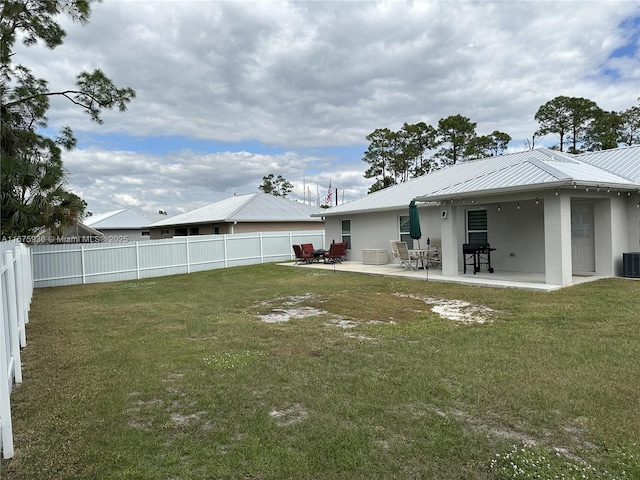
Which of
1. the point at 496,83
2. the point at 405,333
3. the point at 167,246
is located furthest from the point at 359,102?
the point at 405,333

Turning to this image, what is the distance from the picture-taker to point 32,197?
1133 cm

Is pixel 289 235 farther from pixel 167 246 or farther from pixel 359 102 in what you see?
pixel 359 102

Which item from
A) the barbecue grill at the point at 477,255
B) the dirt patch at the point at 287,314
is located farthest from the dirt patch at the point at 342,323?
the barbecue grill at the point at 477,255

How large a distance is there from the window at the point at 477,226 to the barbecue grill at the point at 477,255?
0.67 meters

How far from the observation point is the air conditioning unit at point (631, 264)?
1169 cm

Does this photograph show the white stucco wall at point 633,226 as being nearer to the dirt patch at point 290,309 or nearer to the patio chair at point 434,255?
the patio chair at point 434,255

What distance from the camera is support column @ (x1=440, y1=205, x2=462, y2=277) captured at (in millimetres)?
13328

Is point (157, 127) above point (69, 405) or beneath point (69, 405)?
above

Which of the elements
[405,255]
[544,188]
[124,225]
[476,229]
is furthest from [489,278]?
[124,225]

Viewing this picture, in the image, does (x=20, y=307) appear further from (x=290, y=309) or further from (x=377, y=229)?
(x=377, y=229)

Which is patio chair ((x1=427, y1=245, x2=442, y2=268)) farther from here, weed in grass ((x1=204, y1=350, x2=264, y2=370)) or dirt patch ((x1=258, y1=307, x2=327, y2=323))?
weed in grass ((x1=204, y1=350, x2=264, y2=370))

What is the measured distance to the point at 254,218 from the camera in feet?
87.6

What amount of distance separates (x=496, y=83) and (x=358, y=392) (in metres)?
20.1

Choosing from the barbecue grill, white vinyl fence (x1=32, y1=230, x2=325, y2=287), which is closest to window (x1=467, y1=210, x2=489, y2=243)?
the barbecue grill
